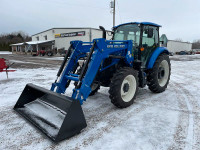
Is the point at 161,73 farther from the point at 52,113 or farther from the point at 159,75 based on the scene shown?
the point at 52,113

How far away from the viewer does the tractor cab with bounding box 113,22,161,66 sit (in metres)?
4.50

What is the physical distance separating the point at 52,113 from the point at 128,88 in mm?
1938

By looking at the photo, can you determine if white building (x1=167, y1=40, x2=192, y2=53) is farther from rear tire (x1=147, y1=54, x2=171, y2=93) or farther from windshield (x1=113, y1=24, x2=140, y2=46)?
windshield (x1=113, y1=24, x2=140, y2=46)

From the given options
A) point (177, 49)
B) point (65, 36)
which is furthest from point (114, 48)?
point (177, 49)

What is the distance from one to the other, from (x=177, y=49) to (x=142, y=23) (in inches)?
1943

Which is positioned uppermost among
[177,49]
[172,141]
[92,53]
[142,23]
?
[177,49]

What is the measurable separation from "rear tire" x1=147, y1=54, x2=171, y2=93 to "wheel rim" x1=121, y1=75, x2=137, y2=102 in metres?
1.04

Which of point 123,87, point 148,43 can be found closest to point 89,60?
point 123,87

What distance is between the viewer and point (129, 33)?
476 centimetres

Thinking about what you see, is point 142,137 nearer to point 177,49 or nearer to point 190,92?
point 190,92

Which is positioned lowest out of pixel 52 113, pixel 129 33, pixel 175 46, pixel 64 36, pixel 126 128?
pixel 126 128

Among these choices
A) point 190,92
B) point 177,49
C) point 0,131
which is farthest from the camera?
point 177,49

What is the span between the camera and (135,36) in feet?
15.2

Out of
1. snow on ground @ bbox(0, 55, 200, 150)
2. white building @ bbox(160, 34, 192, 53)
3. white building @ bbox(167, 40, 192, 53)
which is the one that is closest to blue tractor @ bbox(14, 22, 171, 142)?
snow on ground @ bbox(0, 55, 200, 150)
